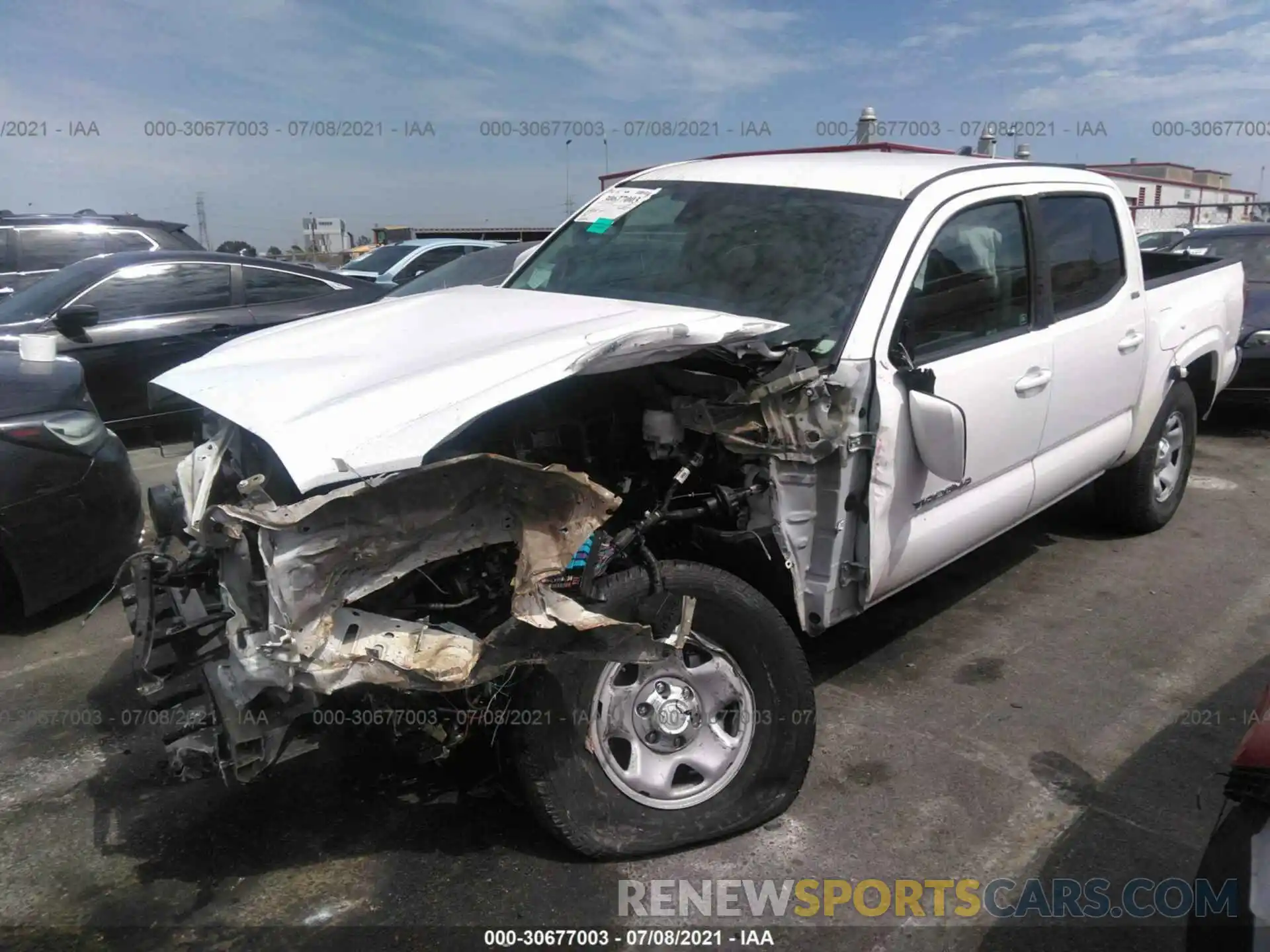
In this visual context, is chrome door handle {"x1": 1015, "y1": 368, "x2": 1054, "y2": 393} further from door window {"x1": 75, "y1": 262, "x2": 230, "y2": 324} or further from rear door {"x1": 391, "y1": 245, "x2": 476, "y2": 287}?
rear door {"x1": 391, "y1": 245, "x2": 476, "y2": 287}

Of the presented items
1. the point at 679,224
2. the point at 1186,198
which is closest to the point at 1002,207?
the point at 679,224

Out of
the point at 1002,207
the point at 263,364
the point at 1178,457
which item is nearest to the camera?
the point at 263,364

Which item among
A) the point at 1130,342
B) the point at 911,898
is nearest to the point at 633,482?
the point at 911,898

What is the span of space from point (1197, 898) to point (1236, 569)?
3.83m

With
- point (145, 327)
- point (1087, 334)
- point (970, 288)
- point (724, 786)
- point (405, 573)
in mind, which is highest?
point (970, 288)

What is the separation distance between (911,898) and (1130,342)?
3028 mm

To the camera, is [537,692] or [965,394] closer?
[537,692]

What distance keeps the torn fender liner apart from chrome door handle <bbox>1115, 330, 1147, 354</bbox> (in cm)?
308

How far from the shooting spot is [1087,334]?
407cm

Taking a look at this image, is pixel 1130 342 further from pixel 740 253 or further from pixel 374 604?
pixel 374 604

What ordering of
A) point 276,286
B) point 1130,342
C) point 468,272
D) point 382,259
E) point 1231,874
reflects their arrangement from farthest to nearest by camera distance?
point 382,259, point 468,272, point 276,286, point 1130,342, point 1231,874

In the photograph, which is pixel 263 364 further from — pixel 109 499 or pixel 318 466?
pixel 109 499

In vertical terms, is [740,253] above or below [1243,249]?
below

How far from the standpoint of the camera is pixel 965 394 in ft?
11.0
